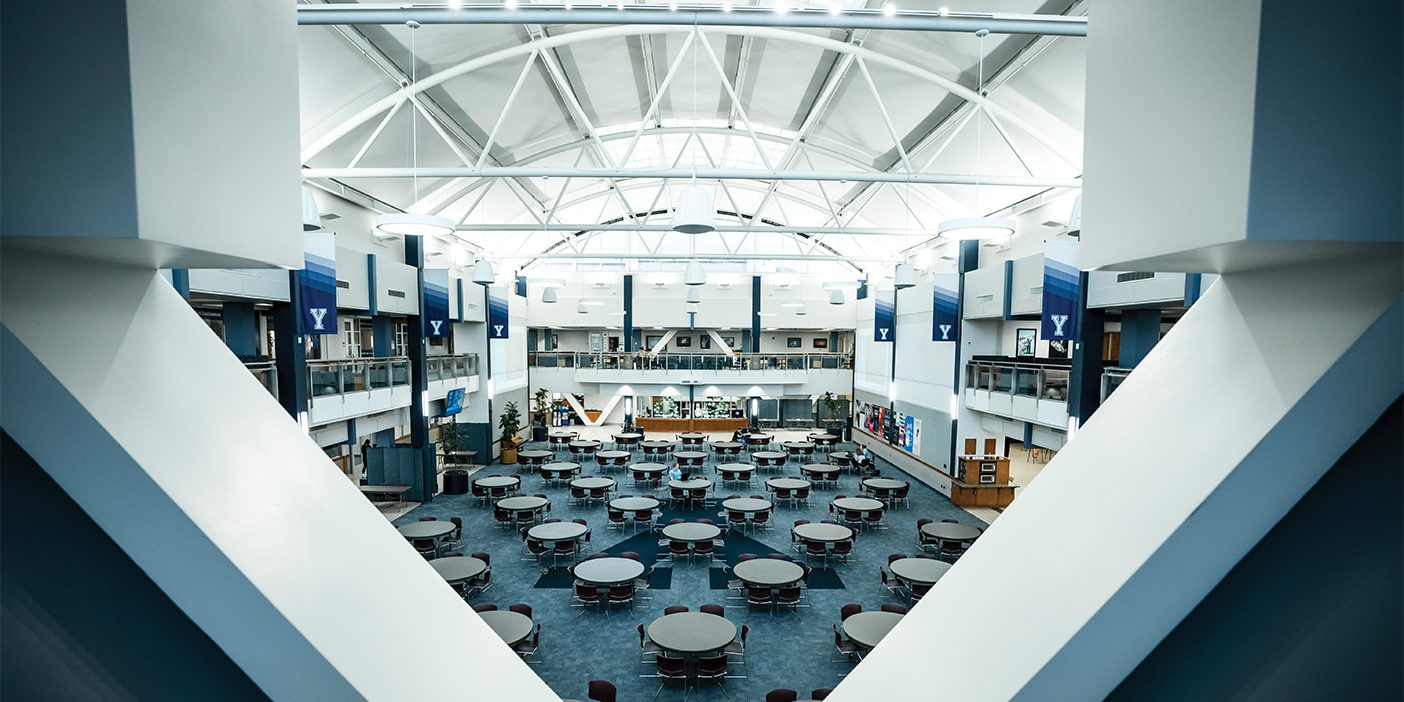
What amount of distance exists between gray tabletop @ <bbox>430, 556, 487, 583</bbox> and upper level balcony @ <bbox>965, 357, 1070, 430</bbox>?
10.7m

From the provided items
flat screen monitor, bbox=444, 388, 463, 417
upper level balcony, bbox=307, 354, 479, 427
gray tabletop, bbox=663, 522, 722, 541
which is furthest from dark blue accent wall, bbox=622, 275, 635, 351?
gray tabletop, bbox=663, 522, 722, 541

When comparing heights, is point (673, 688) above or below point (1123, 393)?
below

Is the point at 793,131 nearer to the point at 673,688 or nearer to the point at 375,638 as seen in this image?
the point at 673,688

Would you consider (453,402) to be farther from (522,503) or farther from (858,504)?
(858,504)

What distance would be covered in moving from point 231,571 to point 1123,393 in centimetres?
189

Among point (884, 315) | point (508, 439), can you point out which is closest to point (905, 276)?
point (884, 315)

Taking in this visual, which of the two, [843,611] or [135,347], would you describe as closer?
[135,347]

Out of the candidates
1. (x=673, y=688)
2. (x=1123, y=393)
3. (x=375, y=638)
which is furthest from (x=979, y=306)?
(x=375, y=638)

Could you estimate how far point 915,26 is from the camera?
22.9ft

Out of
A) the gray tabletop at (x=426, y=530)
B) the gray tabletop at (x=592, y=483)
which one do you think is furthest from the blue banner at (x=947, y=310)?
the gray tabletop at (x=426, y=530)

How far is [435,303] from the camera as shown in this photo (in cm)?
1535

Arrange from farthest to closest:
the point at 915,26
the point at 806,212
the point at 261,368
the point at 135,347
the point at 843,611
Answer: the point at 806,212 < the point at 261,368 < the point at 843,611 < the point at 915,26 < the point at 135,347

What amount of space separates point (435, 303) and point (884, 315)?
44.2 ft

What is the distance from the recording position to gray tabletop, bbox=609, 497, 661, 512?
12.4 metres
